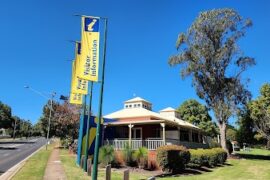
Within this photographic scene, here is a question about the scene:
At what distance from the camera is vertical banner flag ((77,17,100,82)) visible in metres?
12.5

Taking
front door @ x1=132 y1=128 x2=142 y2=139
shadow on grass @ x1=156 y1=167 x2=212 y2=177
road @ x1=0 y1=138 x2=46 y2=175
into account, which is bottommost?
shadow on grass @ x1=156 y1=167 x2=212 y2=177

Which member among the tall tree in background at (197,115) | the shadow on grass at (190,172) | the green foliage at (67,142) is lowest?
the shadow on grass at (190,172)

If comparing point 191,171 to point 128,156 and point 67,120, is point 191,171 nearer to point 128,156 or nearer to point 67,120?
point 128,156

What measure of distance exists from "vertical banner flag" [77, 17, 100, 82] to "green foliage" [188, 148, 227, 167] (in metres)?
14.5

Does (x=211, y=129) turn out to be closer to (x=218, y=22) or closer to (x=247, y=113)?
(x=247, y=113)

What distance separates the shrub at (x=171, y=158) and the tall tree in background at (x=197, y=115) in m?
45.3

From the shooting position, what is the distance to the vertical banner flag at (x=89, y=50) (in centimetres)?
1250

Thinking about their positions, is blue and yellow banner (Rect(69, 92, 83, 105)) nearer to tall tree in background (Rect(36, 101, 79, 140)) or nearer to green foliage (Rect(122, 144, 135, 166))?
green foliage (Rect(122, 144, 135, 166))

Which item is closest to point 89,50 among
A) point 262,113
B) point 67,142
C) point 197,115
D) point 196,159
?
point 196,159

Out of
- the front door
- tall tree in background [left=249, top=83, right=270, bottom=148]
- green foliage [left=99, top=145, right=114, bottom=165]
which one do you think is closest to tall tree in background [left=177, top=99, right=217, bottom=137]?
tall tree in background [left=249, top=83, right=270, bottom=148]

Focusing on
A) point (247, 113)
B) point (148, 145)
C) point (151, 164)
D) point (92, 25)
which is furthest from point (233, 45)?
point (92, 25)

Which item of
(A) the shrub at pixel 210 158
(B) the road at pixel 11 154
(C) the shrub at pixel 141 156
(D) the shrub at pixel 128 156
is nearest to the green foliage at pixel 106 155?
(D) the shrub at pixel 128 156

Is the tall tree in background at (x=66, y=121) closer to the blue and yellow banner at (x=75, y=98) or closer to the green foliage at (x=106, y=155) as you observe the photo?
the green foliage at (x=106, y=155)

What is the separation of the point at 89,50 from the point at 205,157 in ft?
54.5
